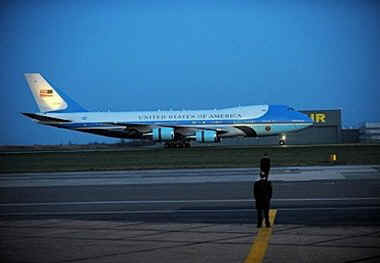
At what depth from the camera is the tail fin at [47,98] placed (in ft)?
187

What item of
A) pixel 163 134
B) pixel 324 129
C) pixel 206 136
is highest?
pixel 163 134

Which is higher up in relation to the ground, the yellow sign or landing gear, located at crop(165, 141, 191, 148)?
the yellow sign

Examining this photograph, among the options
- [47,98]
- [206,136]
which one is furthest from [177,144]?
[47,98]

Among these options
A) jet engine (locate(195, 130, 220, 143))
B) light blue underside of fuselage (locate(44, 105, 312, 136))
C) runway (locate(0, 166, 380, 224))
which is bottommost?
runway (locate(0, 166, 380, 224))

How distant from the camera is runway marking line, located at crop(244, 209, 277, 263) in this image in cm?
750

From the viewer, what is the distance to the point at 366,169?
2362 cm

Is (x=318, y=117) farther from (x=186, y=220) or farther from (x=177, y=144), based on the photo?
(x=186, y=220)

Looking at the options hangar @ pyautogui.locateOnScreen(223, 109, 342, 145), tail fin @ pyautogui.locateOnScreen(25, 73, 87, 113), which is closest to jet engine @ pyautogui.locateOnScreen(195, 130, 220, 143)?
tail fin @ pyautogui.locateOnScreen(25, 73, 87, 113)

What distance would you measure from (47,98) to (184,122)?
1646cm

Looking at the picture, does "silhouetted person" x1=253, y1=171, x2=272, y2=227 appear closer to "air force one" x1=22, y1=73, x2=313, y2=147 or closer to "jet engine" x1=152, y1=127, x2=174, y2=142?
"air force one" x1=22, y1=73, x2=313, y2=147

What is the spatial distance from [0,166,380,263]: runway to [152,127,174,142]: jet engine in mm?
28133

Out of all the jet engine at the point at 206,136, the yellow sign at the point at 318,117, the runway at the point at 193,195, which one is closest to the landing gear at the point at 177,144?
the jet engine at the point at 206,136

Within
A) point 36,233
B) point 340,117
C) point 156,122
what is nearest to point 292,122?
point 156,122

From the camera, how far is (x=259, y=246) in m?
8.35
